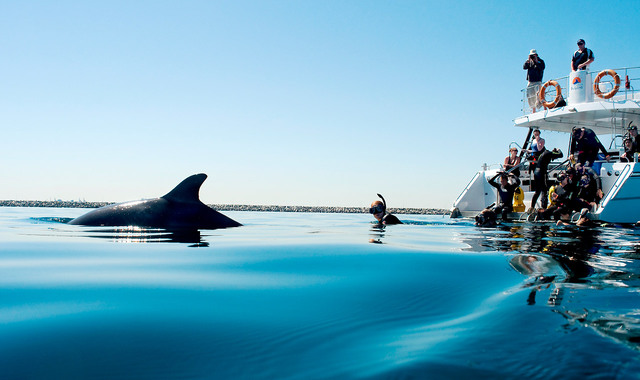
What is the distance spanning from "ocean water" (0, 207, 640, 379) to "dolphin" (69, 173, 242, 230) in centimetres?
358

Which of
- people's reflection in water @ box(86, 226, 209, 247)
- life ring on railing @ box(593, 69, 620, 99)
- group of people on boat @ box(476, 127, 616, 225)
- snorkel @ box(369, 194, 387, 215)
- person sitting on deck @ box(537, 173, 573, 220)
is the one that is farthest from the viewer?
life ring on railing @ box(593, 69, 620, 99)

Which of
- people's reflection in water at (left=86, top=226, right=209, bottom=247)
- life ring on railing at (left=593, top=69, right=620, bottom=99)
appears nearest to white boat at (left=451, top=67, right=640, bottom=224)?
life ring on railing at (left=593, top=69, right=620, bottom=99)

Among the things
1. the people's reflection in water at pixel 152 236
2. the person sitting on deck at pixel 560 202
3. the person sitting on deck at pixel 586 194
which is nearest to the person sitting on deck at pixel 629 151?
the person sitting on deck at pixel 586 194

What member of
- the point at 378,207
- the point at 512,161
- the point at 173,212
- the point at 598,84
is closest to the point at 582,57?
the point at 598,84

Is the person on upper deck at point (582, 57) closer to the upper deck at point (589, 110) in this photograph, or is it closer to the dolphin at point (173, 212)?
the upper deck at point (589, 110)

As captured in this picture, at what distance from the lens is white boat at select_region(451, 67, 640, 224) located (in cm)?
1415

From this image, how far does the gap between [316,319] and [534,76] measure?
20.4 meters

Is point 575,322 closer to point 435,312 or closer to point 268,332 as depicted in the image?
point 435,312

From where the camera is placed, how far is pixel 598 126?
1959cm

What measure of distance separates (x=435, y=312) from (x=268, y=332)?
0.89 metres

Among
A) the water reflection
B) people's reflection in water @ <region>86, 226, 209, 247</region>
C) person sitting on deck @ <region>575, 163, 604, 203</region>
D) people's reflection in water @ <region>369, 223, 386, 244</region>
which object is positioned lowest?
the water reflection

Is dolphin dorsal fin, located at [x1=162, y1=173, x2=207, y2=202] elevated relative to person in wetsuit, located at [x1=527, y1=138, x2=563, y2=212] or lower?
lower

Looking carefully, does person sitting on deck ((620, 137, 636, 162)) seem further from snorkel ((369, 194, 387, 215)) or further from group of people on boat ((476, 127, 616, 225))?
snorkel ((369, 194, 387, 215))

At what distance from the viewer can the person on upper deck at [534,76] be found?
64.5 ft
